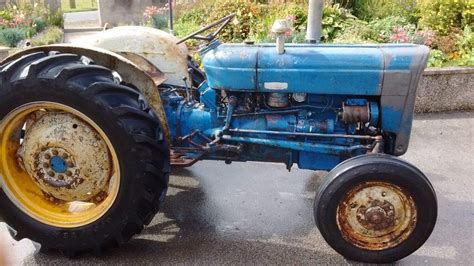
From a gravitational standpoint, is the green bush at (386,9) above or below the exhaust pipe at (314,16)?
below

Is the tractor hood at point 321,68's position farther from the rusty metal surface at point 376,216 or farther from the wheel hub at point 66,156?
the wheel hub at point 66,156

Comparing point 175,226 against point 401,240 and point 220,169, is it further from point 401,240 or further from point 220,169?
point 401,240

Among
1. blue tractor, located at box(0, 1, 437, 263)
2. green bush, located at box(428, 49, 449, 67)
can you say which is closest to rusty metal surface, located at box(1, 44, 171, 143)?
blue tractor, located at box(0, 1, 437, 263)

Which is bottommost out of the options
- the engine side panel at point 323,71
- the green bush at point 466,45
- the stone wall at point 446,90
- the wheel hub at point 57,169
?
the stone wall at point 446,90

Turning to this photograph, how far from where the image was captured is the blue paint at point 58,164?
307cm

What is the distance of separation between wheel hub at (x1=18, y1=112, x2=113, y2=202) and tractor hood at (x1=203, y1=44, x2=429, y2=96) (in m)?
0.93

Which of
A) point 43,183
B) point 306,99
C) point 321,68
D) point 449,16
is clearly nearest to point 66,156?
point 43,183

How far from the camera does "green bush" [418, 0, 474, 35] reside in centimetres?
690

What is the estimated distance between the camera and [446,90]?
588 cm

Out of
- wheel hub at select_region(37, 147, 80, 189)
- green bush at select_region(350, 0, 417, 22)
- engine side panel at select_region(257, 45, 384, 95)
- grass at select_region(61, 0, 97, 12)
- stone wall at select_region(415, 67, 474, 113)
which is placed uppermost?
engine side panel at select_region(257, 45, 384, 95)

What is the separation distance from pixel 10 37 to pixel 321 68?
266 inches

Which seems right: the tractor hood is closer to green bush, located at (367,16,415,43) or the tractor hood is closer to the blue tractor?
the blue tractor

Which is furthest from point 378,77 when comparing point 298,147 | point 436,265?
point 436,265

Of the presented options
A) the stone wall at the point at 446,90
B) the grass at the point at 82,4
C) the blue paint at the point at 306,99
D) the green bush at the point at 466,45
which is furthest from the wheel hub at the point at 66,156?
the grass at the point at 82,4
